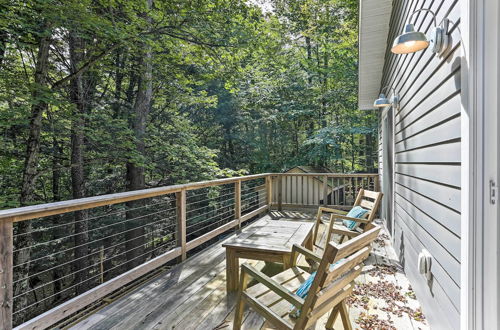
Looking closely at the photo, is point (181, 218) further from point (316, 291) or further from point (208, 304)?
point (316, 291)

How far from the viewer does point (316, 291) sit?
148cm

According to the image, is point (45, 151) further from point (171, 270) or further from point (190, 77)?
point (171, 270)

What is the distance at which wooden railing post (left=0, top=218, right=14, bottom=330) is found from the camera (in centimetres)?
168

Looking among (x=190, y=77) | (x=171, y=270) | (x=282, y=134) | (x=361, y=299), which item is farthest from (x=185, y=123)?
(x=361, y=299)

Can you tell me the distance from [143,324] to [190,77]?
7269 millimetres

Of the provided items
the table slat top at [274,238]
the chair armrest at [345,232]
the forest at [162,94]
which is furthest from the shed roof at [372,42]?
the table slat top at [274,238]

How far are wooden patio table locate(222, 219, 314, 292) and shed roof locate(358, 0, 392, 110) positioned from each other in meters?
3.66

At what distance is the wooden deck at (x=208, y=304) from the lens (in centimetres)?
224

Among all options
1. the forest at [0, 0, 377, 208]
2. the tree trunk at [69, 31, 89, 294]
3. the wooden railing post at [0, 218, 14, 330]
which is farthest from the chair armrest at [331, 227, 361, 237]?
the tree trunk at [69, 31, 89, 294]

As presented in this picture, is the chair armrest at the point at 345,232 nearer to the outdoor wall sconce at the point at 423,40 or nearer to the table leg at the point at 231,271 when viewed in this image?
the table leg at the point at 231,271

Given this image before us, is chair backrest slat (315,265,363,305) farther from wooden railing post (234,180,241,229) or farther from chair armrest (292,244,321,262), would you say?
wooden railing post (234,180,241,229)

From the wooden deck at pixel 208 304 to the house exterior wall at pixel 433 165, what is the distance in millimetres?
201

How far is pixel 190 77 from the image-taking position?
8.27 m

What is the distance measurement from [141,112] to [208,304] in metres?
6.19
